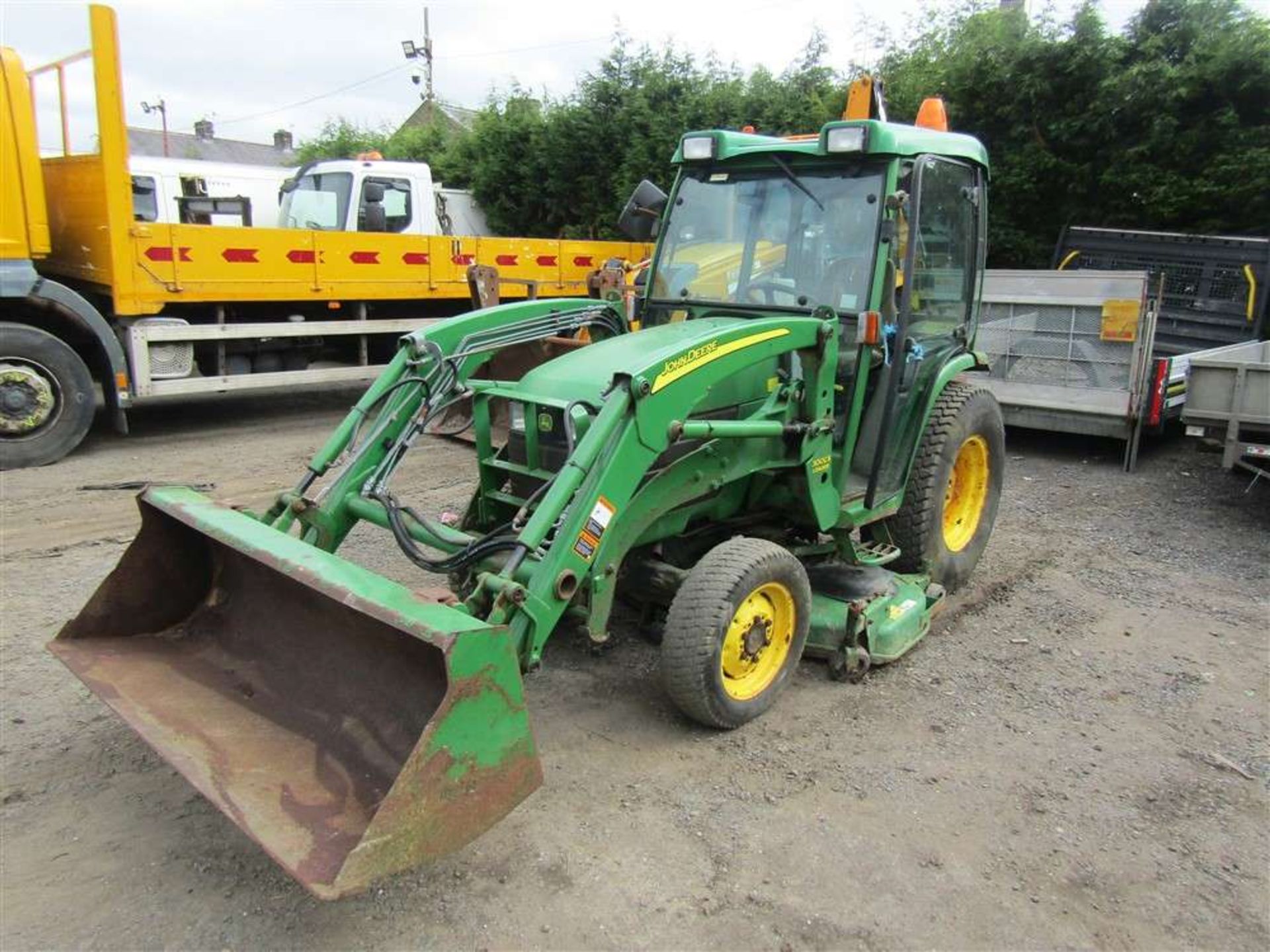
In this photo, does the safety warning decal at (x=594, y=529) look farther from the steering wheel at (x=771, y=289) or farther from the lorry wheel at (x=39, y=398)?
the lorry wheel at (x=39, y=398)

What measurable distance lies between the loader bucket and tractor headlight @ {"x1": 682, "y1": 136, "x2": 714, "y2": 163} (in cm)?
260

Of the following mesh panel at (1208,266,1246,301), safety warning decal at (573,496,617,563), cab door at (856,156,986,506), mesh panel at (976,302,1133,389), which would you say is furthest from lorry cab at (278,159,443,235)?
mesh panel at (1208,266,1246,301)

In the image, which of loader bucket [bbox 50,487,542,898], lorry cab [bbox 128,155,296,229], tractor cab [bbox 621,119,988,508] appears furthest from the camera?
lorry cab [bbox 128,155,296,229]

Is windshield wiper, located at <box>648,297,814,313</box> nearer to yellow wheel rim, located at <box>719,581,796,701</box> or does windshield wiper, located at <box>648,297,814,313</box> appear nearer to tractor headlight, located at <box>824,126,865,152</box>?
tractor headlight, located at <box>824,126,865,152</box>

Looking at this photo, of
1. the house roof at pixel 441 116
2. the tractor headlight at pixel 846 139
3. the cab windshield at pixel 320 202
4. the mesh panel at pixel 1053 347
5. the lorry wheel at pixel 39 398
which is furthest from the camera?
the house roof at pixel 441 116

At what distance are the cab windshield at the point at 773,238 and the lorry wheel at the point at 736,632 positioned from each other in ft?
4.06

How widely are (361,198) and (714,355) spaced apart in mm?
8002

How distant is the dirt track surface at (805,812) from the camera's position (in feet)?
8.68

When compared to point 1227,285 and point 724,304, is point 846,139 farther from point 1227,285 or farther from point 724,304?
point 1227,285

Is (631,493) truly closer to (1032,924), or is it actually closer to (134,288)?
(1032,924)

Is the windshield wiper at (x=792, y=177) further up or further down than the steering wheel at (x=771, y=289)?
further up

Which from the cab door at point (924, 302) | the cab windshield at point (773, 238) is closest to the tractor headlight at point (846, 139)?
the cab windshield at point (773, 238)

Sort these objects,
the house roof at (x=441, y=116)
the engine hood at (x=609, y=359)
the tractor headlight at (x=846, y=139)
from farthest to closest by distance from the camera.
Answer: the house roof at (x=441, y=116) → the tractor headlight at (x=846, y=139) → the engine hood at (x=609, y=359)

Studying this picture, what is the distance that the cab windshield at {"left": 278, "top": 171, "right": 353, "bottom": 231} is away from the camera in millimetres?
10453
